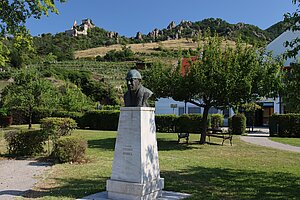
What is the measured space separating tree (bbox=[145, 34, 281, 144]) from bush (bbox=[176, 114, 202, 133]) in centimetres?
890

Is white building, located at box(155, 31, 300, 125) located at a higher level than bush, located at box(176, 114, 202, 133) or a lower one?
higher

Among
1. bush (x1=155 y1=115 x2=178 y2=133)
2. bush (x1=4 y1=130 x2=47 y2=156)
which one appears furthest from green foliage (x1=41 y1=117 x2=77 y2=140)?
bush (x1=155 y1=115 x2=178 y2=133)

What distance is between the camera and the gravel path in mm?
7938

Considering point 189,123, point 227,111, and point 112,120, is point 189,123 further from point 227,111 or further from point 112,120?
point 227,111

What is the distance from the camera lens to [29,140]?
13633mm

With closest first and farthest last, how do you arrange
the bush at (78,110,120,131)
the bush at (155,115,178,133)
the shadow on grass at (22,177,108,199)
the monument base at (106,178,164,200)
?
the monument base at (106,178,164,200) < the shadow on grass at (22,177,108,199) < the bush at (155,115,178,133) < the bush at (78,110,120,131)

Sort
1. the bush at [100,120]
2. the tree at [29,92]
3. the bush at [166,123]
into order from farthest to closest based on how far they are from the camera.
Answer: the bush at [100,120]
the bush at [166,123]
the tree at [29,92]

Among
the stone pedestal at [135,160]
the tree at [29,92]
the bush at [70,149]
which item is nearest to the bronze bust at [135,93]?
the stone pedestal at [135,160]

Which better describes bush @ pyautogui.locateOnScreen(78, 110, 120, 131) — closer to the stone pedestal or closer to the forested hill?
the stone pedestal

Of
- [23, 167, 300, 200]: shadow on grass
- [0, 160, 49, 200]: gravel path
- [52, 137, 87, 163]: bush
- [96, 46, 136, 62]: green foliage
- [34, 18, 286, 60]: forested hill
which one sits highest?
[34, 18, 286, 60]: forested hill

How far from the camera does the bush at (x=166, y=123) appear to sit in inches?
1134

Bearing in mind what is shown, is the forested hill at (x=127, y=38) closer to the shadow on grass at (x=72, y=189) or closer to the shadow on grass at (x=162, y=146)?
the shadow on grass at (x=162, y=146)

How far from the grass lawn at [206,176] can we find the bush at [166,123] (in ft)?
44.6

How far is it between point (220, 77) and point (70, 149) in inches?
316
